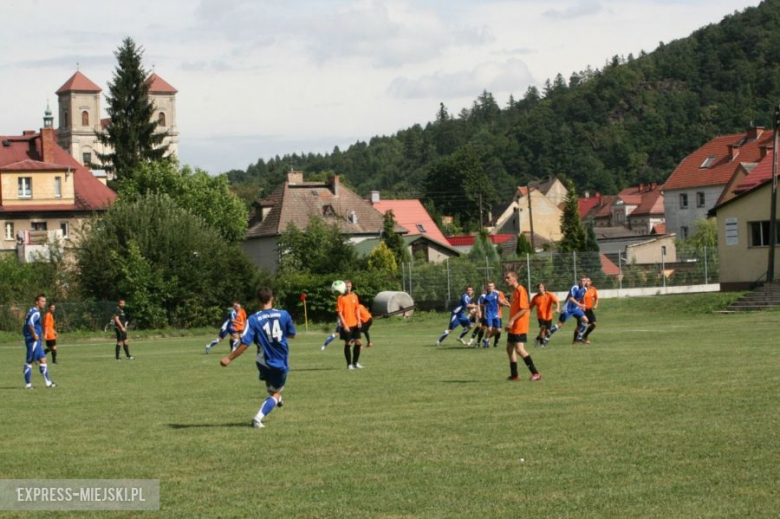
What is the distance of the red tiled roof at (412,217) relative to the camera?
107 metres

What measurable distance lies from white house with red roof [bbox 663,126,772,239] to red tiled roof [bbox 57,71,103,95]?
3440 inches

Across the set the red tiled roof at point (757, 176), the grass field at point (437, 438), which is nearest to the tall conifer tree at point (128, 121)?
the red tiled roof at point (757, 176)

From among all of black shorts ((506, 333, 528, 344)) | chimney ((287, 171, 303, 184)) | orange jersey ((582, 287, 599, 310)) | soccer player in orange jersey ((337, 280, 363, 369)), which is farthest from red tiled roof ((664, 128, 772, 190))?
black shorts ((506, 333, 528, 344))

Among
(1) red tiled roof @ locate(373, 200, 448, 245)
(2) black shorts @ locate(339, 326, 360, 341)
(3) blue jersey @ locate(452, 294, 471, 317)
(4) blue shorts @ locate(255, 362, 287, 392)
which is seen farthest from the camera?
(1) red tiled roof @ locate(373, 200, 448, 245)

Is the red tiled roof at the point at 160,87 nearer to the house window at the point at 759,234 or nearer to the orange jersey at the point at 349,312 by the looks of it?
the house window at the point at 759,234

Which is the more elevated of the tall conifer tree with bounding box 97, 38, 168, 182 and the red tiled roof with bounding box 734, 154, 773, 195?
the tall conifer tree with bounding box 97, 38, 168, 182

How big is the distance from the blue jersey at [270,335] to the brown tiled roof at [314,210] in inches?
2838

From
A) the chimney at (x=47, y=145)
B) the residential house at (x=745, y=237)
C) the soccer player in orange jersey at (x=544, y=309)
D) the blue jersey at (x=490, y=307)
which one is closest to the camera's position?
the soccer player in orange jersey at (x=544, y=309)

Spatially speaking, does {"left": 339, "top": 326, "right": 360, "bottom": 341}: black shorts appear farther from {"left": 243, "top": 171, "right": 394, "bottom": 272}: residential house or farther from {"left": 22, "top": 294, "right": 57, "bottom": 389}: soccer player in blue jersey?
{"left": 243, "top": 171, "right": 394, "bottom": 272}: residential house

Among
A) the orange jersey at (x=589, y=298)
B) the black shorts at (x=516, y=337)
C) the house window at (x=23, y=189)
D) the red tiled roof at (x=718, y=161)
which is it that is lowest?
the black shorts at (x=516, y=337)

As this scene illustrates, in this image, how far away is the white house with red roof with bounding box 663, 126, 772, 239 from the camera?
96.1 metres

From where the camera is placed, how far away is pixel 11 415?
1778 centimetres

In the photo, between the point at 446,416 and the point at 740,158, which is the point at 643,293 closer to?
the point at 740,158

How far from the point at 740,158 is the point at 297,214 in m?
37.7
